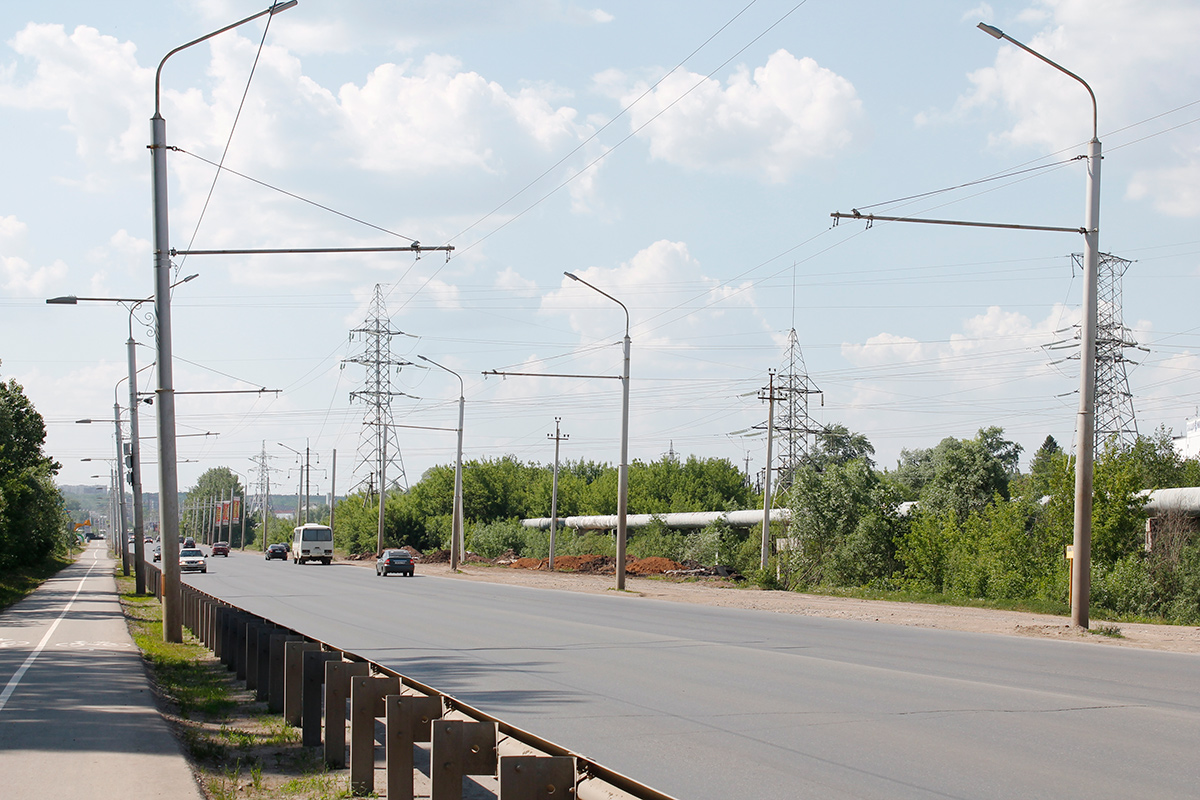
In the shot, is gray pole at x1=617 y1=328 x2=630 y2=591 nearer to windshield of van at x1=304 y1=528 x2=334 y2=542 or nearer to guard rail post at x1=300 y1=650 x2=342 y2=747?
guard rail post at x1=300 y1=650 x2=342 y2=747

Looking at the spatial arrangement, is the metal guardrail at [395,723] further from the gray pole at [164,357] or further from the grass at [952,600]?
the grass at [952,600]

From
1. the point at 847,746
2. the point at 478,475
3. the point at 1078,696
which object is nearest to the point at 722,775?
the point at 847,746

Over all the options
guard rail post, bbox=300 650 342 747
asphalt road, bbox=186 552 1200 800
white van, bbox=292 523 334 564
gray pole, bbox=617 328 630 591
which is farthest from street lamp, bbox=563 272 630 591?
white van, bbox=292 523 334 564

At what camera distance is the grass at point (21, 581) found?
34.7 meters

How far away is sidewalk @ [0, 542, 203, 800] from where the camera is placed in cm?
802

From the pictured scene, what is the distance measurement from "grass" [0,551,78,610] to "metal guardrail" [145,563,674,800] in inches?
886

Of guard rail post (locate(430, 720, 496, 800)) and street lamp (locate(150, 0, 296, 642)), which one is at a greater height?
street lamp (locate(150, 0, 296, 642))

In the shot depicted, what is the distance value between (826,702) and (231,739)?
6.14 metres

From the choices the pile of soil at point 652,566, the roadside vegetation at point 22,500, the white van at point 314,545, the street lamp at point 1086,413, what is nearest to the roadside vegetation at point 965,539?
the pile of soil at point 652,566

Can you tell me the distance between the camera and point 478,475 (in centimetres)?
11269

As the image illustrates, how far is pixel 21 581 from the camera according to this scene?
45.2 m

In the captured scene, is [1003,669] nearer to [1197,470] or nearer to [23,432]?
[1197,470]

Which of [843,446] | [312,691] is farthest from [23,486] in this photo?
[843,446]

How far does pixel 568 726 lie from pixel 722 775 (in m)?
2.48
